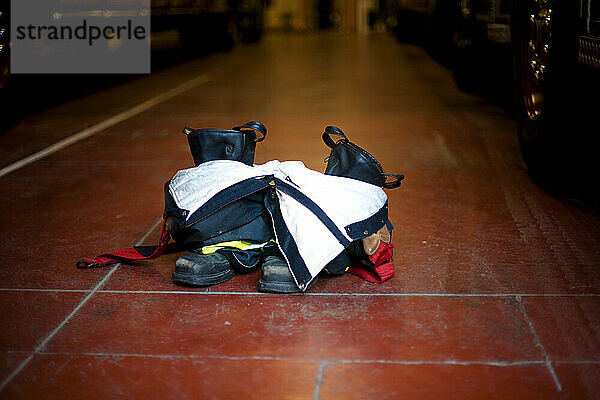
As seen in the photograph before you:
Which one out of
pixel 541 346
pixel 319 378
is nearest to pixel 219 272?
pixel 319 378

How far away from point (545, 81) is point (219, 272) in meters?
1.55

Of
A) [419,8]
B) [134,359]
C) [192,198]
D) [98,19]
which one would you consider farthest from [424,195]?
[419,8]

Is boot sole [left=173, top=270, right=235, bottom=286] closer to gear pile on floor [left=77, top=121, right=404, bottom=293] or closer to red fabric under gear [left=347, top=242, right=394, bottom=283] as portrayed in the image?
gear pile on floor [left=77, top=121, right=404, bottom=293]

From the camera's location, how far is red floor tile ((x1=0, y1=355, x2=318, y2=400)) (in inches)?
52.7

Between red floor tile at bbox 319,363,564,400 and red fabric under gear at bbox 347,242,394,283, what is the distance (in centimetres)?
47

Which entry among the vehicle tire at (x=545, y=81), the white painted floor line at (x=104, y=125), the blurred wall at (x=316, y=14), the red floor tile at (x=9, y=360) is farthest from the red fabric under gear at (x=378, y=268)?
the blurred wall at (x=316, y=14)

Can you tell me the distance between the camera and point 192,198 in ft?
6.27

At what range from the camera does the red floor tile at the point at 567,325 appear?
1.48 meters

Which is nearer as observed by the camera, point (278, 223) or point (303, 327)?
point (303, 327)

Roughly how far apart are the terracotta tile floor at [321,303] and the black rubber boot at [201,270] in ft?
0.09

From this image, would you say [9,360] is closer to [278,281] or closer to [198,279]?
[198,279]

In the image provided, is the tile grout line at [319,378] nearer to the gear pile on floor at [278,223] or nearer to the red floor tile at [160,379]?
the red floor tile at [160,379]

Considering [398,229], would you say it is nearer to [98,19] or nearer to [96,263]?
[96,263]

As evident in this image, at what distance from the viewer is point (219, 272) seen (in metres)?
1.87
